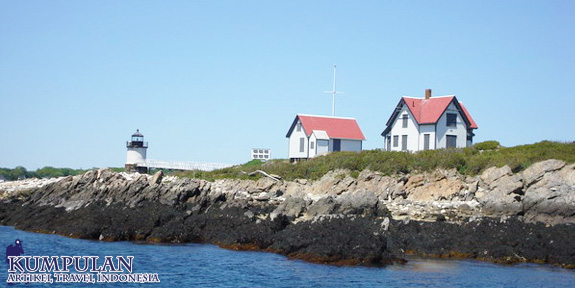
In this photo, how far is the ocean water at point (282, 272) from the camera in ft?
71.6

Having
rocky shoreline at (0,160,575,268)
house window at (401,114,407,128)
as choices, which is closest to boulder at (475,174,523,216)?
rocky shoreline at (0,160,575,268)

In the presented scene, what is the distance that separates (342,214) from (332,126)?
82.9 feet

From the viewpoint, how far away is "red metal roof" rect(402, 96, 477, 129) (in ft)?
169

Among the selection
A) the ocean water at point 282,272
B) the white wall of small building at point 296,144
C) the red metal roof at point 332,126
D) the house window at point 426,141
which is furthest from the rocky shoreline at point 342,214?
the red metal roof at point 332,126

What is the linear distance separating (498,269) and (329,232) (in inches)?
250

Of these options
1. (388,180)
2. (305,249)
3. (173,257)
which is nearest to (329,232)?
(305,249)

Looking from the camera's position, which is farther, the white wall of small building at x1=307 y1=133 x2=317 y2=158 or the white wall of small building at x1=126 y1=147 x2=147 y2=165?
the white wall of small building at x1=126 y1=147 x2=147 y2=165

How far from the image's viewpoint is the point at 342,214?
33031mm

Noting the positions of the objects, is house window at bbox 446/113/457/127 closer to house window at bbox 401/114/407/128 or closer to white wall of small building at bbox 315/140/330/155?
house window at bbox 401/114/407/128

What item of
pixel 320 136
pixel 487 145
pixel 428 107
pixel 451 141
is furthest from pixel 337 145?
pixel 487 145

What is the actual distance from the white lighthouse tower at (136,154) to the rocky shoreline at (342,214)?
18861mm

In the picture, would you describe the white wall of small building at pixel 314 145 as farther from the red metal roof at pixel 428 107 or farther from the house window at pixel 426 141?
the house window at pixel 426 141

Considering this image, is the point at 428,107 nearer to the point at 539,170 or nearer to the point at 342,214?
the point at 539,170

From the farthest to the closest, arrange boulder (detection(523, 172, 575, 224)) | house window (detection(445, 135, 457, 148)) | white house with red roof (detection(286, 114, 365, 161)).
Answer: white house with red roof (detection(286, 114, 365, 161))
house window (detection(445, 135, 457, 148))
boulder (detection(523, 172, 575, 224))
